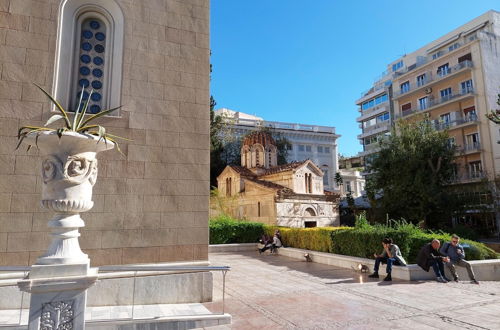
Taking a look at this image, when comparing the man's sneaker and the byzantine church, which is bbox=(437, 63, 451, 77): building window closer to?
the byzantine church

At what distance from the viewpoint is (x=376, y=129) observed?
153 ft

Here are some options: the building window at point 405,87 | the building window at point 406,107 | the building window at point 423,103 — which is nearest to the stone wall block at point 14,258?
the building window at point 423,103

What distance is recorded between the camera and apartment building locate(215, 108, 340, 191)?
147ft

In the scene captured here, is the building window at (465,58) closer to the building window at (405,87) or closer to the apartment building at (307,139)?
the building window at (405,87)

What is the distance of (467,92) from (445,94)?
2.77 metres

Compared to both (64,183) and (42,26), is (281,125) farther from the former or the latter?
(64,183)

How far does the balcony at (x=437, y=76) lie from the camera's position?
107 feet

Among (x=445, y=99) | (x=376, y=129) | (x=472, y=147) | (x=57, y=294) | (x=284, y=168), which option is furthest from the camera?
(x=376, y=129)

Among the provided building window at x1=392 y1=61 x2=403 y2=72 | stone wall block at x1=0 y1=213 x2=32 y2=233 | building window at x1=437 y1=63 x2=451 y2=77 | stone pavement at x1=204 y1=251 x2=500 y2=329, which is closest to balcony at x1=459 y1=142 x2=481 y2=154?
building window at x1=437 y1=63 x2=451 y2=77

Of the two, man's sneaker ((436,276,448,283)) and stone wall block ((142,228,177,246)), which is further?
man's sneaker ((436,276,448,283))

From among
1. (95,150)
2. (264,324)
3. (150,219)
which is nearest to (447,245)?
(264,324)

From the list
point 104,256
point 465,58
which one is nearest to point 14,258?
point 104,256

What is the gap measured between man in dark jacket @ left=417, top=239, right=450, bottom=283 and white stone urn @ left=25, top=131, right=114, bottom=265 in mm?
8883

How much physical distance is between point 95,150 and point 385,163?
1041 inches
